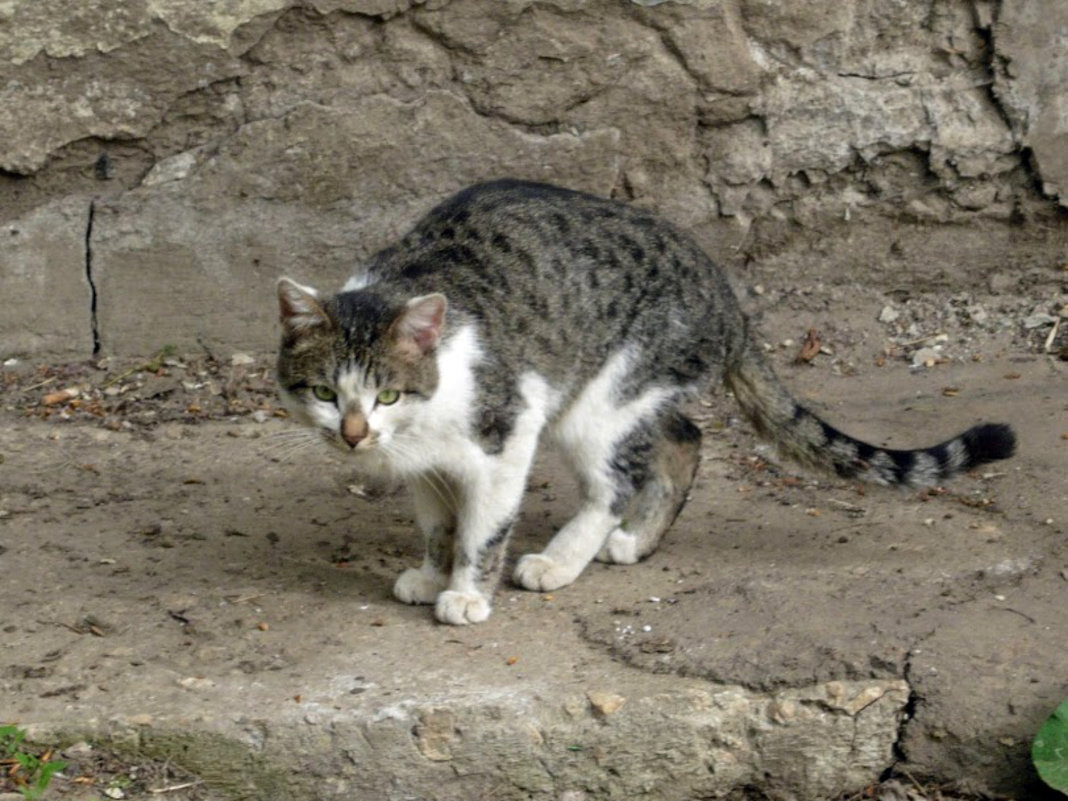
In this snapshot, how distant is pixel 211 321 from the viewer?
6207 millimetres

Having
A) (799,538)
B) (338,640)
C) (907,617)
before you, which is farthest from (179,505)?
(907,617)

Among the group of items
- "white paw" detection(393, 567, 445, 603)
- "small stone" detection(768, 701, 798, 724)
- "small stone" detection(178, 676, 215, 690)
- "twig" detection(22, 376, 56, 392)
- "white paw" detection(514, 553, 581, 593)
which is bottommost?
"twig" detection(22, 376, 56, 392)

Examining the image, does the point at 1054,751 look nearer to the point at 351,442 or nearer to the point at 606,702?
the point at 606,702

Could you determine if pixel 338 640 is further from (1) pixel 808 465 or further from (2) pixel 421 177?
(2) pixel 421 177

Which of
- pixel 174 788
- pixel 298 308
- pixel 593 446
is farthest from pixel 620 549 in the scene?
pixel 174 788

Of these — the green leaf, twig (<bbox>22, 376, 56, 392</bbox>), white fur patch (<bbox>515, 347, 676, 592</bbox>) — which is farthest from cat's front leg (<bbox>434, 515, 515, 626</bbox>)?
twig (<bbox>22, 376, 56, 392</bbox>)

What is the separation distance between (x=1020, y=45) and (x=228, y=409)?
354cm

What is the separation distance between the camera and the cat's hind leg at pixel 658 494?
4875 mm

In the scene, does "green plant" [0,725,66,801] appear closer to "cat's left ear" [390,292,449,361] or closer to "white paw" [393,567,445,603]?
"white paw" [393,567,445,603]

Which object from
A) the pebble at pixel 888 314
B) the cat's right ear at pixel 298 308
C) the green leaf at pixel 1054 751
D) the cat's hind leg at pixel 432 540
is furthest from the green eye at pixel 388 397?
the pebble at pixel 888 314

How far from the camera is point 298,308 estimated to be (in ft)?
13.8

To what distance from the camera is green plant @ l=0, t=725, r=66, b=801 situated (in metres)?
3.69

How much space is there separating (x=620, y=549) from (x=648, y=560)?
0.33ft

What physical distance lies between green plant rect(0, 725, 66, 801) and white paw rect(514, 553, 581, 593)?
1.52 metres
